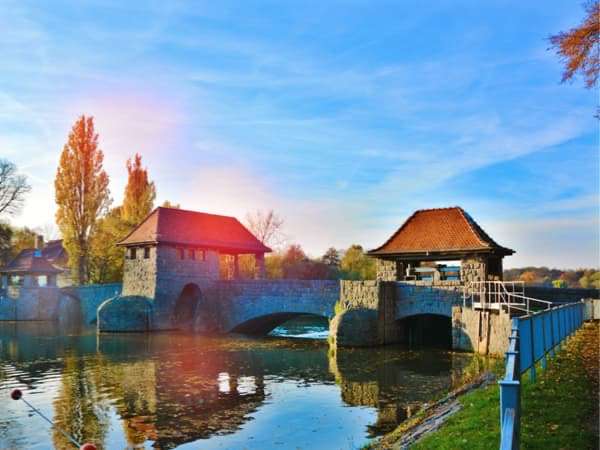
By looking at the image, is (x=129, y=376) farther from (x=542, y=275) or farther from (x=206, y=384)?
(x=542, y=275)

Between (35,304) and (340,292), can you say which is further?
(35,304)

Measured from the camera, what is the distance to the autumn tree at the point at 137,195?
151 feet

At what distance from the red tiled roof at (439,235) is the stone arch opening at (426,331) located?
2.99 m

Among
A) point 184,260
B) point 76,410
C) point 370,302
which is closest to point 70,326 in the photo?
point 184,260

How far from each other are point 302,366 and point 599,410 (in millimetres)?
12691

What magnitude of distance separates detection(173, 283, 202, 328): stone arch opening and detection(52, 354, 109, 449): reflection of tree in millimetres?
15746

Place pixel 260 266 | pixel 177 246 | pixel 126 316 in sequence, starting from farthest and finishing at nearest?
pixel 260 266, pixel 177 246, pixel 126 316

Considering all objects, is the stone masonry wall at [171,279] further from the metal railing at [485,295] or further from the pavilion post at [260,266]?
the metal railing at [485,295]

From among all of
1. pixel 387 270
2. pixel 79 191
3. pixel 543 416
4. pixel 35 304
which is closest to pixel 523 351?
pixel 543 416

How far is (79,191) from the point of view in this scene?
42.5 m

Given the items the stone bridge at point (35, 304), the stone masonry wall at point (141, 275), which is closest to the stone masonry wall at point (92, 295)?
the stone bridge at point (35, 304)

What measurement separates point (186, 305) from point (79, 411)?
23.2 meters

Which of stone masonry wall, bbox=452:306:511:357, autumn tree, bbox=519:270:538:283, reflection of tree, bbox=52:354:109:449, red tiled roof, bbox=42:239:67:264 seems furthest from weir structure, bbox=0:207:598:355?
autumn tree, bbox=519:270:538:283

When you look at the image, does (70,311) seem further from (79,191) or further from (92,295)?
(79,191)
